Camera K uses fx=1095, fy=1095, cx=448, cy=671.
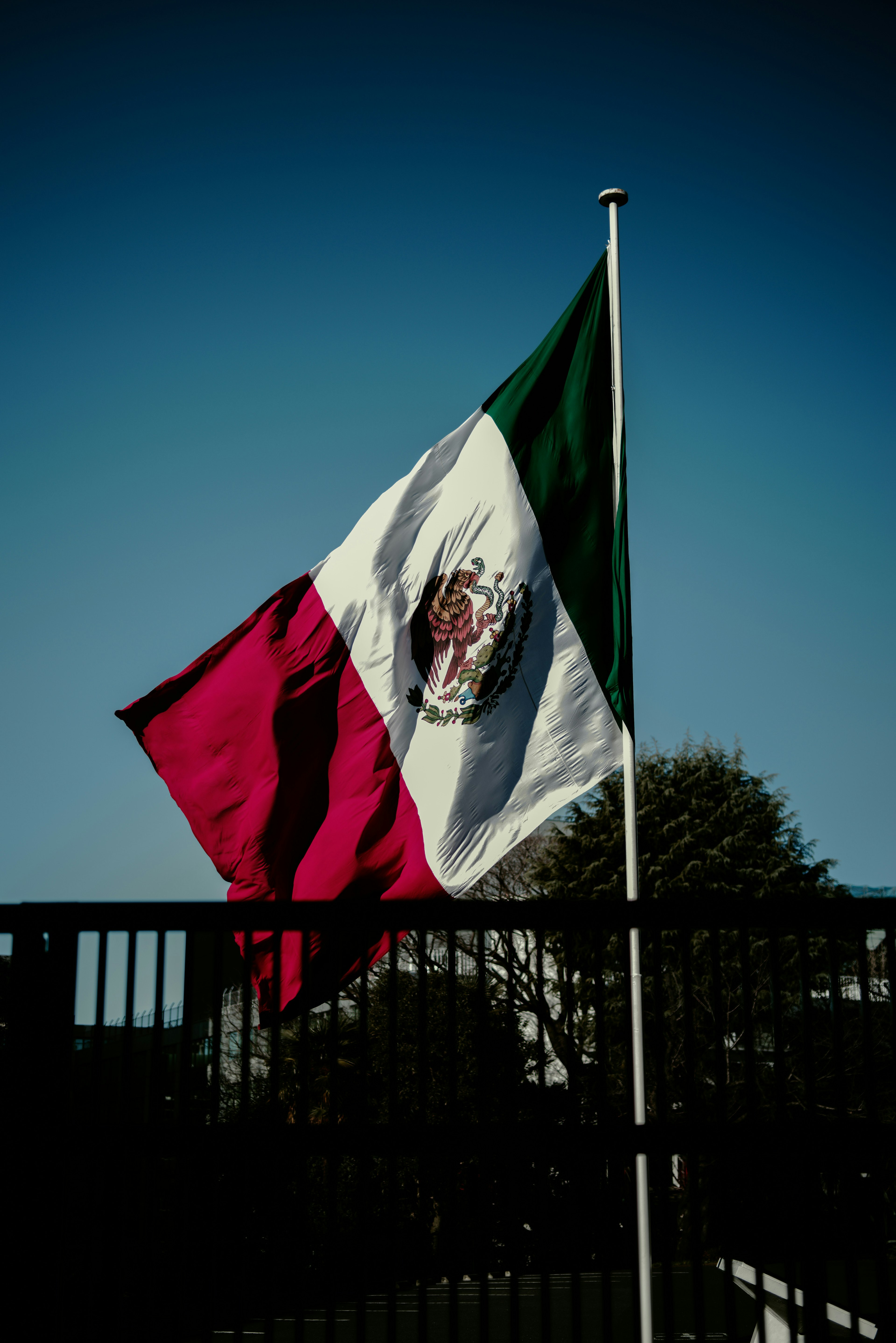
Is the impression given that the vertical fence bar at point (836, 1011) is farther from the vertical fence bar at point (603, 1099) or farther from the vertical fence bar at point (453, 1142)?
the vertical fence bar at point (453, 1142)

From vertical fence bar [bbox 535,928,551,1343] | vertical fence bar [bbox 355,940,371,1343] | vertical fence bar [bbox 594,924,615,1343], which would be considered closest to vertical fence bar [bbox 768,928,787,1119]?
vertical fence bar [bbox 594,924,615,1343]

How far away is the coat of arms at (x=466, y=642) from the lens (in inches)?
230

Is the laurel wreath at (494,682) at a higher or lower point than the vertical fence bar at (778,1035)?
higher

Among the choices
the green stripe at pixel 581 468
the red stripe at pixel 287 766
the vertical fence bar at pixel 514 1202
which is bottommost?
the vertical fence bar at pixel 514 1202

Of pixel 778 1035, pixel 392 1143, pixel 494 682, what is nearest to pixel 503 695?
pixel 494 682

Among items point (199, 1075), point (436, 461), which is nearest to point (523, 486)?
point (436, 461)

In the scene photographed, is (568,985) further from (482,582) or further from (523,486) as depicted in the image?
(523,486)

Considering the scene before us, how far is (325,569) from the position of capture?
21.5ft

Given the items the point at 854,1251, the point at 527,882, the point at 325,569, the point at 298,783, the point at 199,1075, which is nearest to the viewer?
the point at 854,1251

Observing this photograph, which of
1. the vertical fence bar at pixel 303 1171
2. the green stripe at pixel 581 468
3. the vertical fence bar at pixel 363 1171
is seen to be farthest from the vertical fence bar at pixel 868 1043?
the green stripe at pixel 581 468

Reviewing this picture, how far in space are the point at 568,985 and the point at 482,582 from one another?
3.14m

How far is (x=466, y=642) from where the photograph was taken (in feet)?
19.6

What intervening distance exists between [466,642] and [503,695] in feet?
1.29

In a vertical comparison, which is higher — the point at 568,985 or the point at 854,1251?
the point at 568,985
